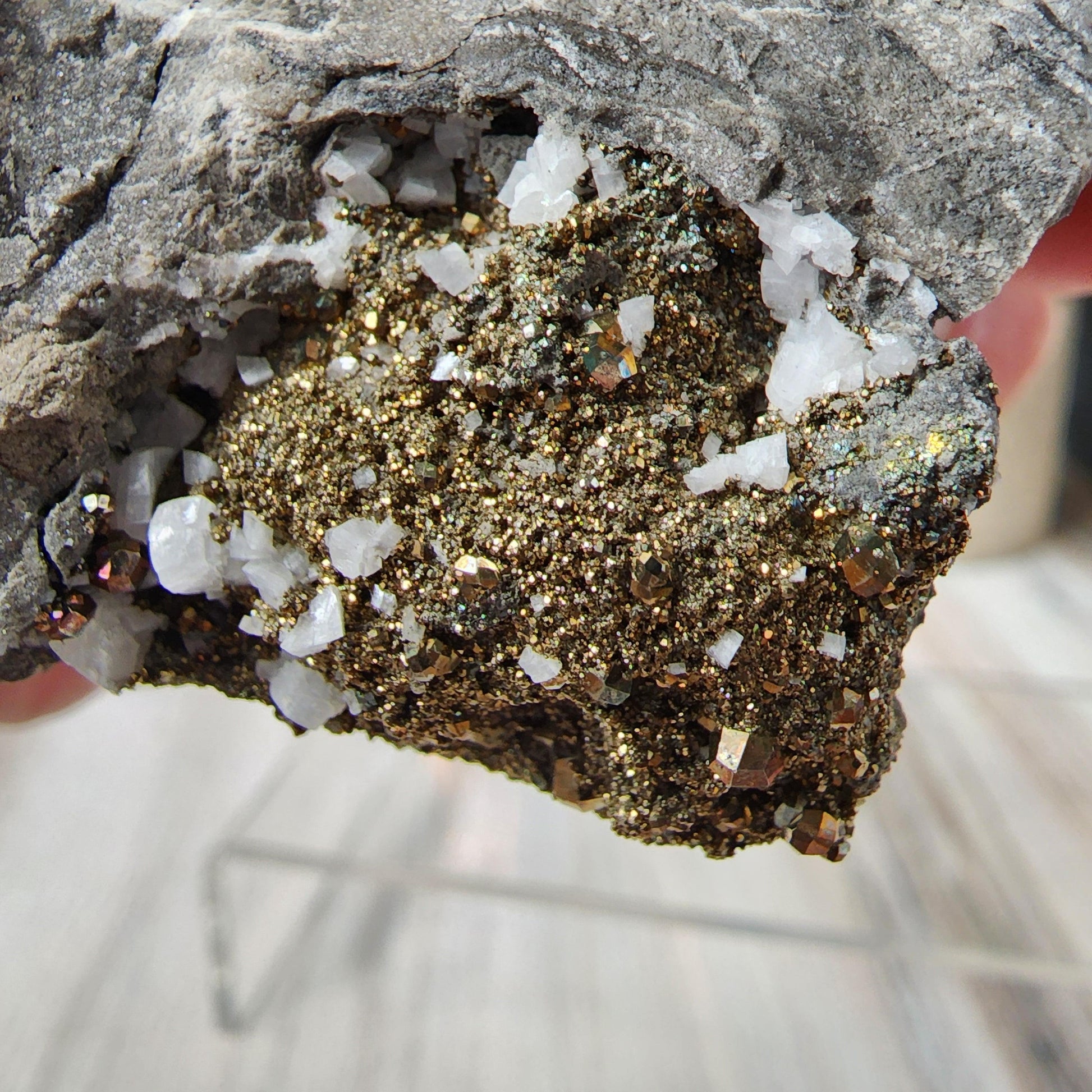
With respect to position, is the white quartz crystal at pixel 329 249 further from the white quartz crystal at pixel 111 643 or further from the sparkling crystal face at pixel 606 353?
the white quartz crystal at pixel 111 643

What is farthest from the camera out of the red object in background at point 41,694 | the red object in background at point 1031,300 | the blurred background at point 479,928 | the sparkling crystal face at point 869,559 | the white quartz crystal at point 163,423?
the blurred background at point 479,928

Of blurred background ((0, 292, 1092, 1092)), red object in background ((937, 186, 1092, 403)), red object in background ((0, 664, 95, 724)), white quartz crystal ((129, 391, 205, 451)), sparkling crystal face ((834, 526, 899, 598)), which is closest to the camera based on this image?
sparkling crystal face ((834, 526, 899, 598))

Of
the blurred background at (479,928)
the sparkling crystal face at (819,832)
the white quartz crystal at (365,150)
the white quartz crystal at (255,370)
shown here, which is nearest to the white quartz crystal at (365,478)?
the white quartz crystal at (255,370)

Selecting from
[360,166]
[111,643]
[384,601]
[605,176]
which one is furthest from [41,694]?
[605,176]

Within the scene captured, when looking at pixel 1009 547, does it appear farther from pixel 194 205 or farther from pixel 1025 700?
pixel 194 205

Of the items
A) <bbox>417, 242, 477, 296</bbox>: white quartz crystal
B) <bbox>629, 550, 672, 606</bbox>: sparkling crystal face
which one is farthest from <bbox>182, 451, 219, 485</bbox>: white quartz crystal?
<bbox>629, 550, 672, 606</bbox>: sparkling crystal face

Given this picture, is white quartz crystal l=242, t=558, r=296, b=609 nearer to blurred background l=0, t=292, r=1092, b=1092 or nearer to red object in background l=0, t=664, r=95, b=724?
red object in background l=0, t=664, r=95, b=724

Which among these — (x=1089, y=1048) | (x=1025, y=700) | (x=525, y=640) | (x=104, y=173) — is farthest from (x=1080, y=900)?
(x=104, y=173)
